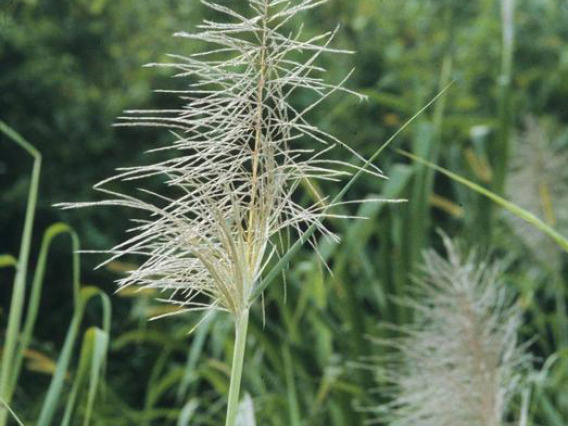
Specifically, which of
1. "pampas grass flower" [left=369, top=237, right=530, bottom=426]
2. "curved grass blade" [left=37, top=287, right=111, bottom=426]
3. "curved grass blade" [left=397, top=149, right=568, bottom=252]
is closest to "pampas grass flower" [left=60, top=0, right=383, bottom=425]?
"curved grass blade" [left=397, top=149, right=568, bottom=252]

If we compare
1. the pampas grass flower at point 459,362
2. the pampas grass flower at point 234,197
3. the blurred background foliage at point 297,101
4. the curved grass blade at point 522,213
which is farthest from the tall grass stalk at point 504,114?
the pampas grass flower at point 234,197

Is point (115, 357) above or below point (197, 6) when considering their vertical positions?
below

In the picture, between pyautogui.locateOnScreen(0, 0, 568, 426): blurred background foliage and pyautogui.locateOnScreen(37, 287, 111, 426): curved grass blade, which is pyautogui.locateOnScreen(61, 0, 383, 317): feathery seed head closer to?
pyautogui.locateOnScreen(37, 287, 111, 426): curved grass blade

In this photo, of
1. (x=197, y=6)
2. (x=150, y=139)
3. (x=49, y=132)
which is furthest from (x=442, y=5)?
(x=49, y=132)

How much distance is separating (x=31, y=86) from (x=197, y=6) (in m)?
0.84

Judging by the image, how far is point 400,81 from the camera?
14.6 feet

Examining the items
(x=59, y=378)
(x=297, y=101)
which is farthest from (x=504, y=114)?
(x=297, y=101)

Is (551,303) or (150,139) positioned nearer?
(551,303)

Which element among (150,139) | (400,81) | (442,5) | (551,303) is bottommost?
(551,303)

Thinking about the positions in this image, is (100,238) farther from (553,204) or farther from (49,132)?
(553,204)

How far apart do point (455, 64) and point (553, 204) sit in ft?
6.35

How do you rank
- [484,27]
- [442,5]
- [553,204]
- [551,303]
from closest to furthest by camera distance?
[553,204] → [551,303] → [484,27] → [442,5]

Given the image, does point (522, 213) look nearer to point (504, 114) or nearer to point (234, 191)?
point (234, 191)

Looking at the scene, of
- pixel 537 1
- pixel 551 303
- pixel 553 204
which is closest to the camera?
pixel 553 204
